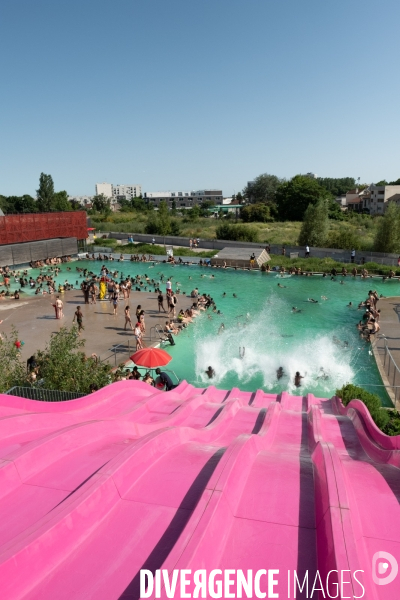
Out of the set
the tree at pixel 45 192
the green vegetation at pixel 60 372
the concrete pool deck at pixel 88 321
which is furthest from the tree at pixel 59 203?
the green vegetation at pixel 60 372

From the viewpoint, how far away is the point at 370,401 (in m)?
10.8

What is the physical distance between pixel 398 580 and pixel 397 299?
27546 millimetres

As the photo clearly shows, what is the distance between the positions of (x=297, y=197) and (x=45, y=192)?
51.8m

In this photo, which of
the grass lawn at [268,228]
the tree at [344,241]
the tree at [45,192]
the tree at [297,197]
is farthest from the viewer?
the tree at [45,192]

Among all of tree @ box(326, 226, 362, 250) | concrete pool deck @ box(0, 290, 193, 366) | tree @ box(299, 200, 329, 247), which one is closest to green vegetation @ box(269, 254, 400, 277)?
tree @ box(326, 226, 362, 250)

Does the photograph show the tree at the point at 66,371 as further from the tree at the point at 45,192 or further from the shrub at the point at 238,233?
the tree at the point at 45,192

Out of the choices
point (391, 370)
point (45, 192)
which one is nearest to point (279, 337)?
point (391, 370)

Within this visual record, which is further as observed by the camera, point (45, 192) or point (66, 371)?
point (45, 192)

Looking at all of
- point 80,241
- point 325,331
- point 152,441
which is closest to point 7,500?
point 152,441

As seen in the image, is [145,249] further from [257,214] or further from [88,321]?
[257,214]

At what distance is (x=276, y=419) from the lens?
742 cm

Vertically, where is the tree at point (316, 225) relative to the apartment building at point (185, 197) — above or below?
below

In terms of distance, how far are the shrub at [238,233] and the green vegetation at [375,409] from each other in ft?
133

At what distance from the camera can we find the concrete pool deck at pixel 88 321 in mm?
18242
